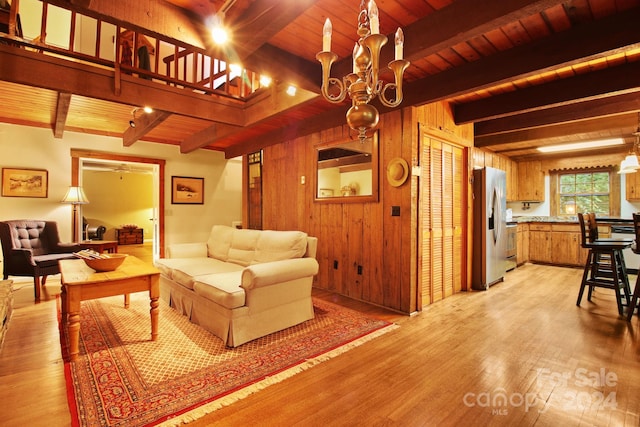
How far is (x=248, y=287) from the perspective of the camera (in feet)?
8.20

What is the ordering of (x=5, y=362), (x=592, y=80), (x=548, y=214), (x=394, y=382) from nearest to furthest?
1. (x=394, y=382)
2. (x=5, y=362)
3. (x=592, y=80)
4. (x=548, y=214)

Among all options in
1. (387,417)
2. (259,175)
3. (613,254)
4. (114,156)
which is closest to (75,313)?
(387,417)

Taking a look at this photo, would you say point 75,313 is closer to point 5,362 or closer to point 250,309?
point 5,362

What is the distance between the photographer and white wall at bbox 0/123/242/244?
15.2 feet

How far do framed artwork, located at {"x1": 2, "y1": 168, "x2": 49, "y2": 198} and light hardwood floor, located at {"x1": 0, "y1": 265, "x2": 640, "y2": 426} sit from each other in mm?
2379

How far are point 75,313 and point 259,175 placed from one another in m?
3.67

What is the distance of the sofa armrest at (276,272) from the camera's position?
2.50 meters

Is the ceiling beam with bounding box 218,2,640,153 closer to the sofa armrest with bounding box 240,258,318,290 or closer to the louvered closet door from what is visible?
the louvered closet door

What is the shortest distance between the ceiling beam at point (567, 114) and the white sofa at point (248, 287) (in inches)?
132

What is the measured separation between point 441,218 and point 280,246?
2.06 metres

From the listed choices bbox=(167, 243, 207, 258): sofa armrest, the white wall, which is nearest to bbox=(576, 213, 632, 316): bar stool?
bbox=(167, 243, 207, 258): sofa armrest

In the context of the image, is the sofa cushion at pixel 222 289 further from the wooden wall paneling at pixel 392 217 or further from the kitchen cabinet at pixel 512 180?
the kitchen cabinet at pixel 512 180

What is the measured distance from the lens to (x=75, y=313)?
7.32ft

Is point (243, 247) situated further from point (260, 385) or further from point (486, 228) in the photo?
point (486, 228)
